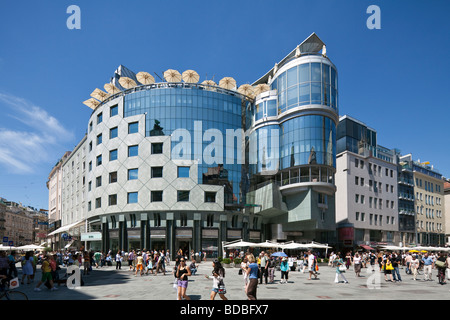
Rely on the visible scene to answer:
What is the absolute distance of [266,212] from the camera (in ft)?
195

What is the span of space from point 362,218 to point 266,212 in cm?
2050

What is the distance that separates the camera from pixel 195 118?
5644 cm

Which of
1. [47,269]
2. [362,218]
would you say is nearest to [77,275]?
[47,269]

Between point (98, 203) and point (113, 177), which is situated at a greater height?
point (113, 177)

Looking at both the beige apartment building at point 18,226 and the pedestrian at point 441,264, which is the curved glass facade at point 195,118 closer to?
the pedestrian at point 441,264

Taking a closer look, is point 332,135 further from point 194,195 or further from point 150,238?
point 150,238

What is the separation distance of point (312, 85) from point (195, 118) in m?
17.4

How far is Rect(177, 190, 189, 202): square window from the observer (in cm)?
5484

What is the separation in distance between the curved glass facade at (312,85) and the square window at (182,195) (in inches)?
764

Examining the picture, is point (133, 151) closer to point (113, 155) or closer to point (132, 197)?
point (113, 155)

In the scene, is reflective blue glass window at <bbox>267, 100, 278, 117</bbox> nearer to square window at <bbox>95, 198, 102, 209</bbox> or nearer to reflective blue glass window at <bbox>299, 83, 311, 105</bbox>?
reflective blue glass window at <bbox>299, 83, 311, 105</bbox>

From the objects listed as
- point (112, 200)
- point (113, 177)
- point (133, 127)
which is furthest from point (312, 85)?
point (112, 200)

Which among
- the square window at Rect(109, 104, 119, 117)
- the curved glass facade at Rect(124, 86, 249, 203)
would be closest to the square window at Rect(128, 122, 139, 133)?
the curved glass facade at Rect(124, 86, 249, 203)
